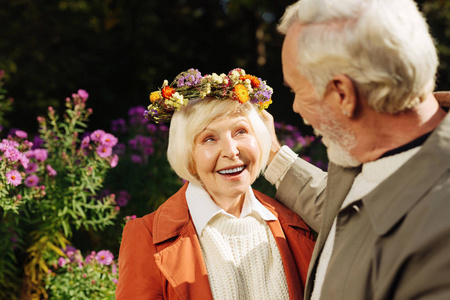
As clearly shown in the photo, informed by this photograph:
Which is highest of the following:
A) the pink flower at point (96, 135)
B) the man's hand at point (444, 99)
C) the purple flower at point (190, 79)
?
the pink flower at point (96, 135)

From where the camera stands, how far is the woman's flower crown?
2154 mm

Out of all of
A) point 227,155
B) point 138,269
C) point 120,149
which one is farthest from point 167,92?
point 120,149

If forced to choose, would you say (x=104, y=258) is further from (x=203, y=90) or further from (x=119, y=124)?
(x=119, y=124)

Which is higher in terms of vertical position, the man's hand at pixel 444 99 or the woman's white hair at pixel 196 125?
the woman's white hair at pixel 196 125

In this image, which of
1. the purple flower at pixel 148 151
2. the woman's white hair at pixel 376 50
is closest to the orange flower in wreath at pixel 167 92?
the woman's white hair at pixel 376 50

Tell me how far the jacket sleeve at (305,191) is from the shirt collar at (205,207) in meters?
0.14

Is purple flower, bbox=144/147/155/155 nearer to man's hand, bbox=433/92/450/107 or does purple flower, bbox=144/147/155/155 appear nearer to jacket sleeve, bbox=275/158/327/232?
jacket sleeve, bbox=275/158/327/232

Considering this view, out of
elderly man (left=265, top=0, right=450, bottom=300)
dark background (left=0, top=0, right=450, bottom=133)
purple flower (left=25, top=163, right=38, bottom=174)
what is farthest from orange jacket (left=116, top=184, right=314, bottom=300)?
dark background (left=0, top=0, right=450, bottom=133)

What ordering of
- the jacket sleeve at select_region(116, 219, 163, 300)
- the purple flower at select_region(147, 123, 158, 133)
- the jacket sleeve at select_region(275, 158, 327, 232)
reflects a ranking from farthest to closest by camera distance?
the purple flower at select_region(147, 123, 158, 133) < the jacket sleeve at select_region(275, 158, 327, 232) < the jacket sleeve at select_region(116, 219, 163, 300)

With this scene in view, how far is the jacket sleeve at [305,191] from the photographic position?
7.44ft

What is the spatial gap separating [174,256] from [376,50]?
120 cm

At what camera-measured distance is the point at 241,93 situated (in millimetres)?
2174

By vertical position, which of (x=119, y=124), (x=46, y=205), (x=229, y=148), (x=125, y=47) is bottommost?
(x=229, y=148)

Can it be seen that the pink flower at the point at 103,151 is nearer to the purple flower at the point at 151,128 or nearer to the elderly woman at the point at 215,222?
the purple flower at the point at 151,128
